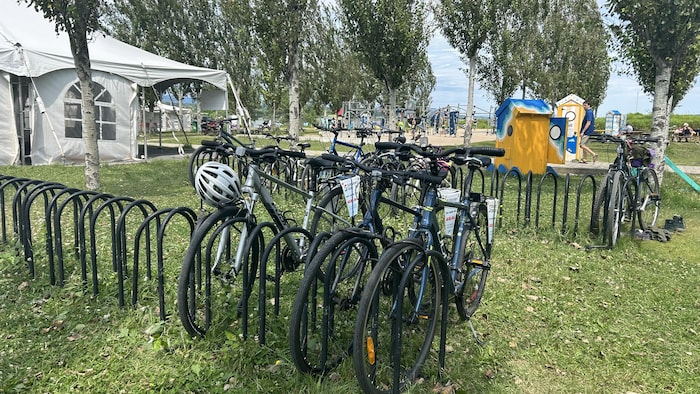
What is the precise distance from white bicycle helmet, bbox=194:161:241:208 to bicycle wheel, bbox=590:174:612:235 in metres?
3.95

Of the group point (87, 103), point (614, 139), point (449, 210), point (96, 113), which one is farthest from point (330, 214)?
point (96, 113)

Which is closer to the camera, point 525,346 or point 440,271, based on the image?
point 440,271

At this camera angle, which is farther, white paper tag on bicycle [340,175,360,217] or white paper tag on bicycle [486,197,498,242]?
white paper tag on bicycle [486,197,498,242]

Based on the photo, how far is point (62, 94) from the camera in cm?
1134

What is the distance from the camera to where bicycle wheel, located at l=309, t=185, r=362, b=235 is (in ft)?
12.2

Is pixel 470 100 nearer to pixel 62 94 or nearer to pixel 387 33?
pixel 387 33

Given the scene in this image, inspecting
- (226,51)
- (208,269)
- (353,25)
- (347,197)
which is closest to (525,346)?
(347,197)

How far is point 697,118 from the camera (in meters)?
39.0

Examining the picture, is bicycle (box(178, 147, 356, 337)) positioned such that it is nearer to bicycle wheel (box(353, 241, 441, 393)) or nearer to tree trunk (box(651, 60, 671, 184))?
bicycle wheel (box(353, 241, 441, 393))

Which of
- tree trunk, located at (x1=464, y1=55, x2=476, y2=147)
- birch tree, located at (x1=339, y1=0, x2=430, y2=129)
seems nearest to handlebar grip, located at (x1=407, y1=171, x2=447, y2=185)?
birch tree, located at (x1=339, y1=0, x2=430, y2=129)

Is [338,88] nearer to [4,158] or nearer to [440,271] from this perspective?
[4,158]

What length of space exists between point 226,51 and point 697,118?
35197 millimetres

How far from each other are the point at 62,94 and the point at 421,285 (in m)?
11.4

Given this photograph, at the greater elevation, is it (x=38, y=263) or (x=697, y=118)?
(x=697, y=118)
